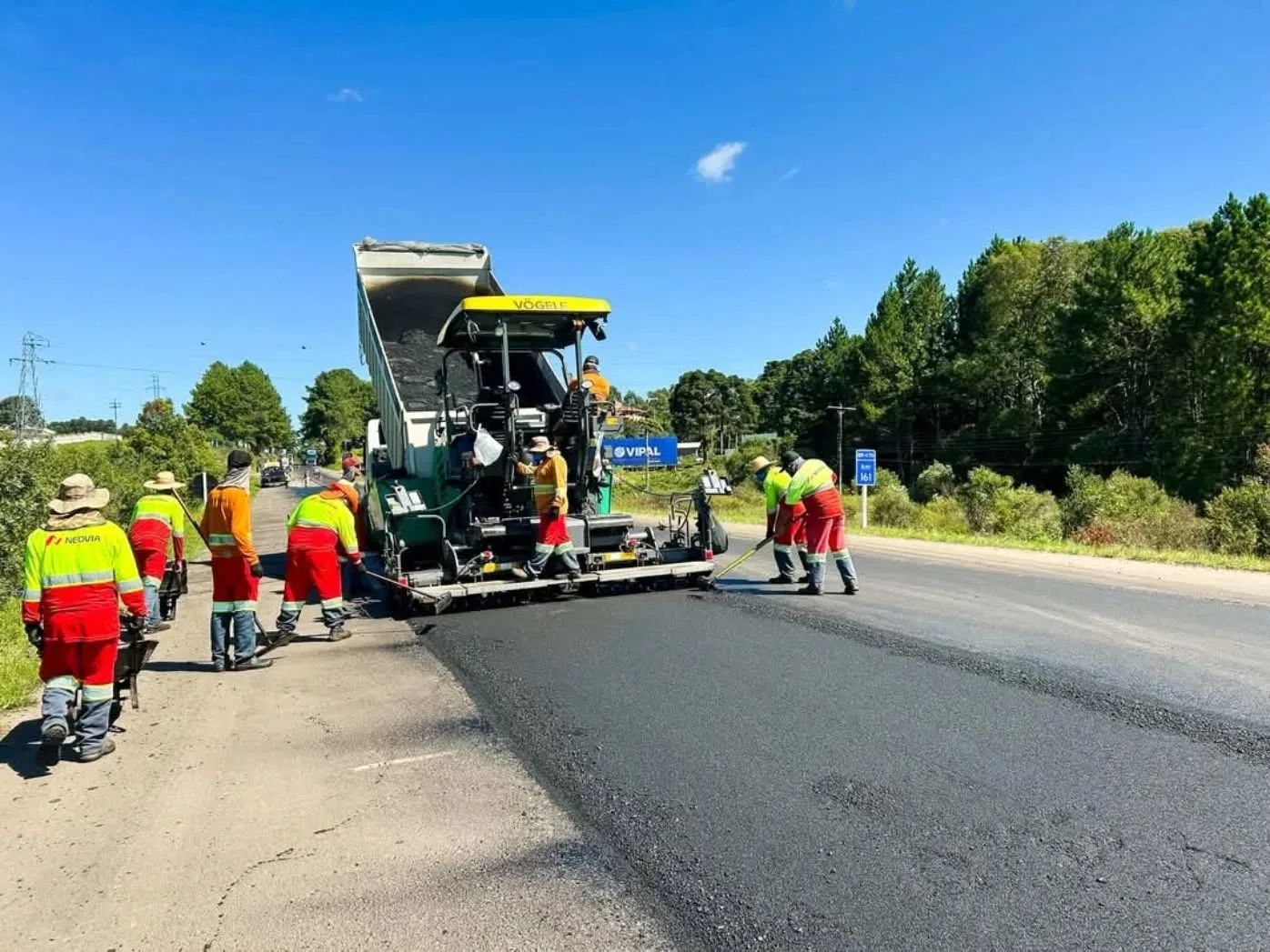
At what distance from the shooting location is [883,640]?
20.9 ft

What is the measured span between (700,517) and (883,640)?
3132 mm

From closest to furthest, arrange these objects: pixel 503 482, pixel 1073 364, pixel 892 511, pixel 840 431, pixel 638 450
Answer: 1. pixel 503 482
2. pixel 638 450
3. pixel 892 511
4. pixel 1073 364
5. pixel 840 431

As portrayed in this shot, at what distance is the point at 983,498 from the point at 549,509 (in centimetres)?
2252

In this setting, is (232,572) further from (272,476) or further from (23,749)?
(272,476)

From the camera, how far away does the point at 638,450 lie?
687 inches

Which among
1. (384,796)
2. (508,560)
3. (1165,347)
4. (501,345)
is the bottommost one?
(384,796)

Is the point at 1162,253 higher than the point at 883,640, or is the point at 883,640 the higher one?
the point at 1162,253

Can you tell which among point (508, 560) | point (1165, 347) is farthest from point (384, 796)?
point (1165, 347)

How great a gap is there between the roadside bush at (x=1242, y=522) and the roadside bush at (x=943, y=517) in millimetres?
5590

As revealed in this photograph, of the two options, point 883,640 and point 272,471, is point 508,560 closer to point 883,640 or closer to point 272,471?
point 883,640

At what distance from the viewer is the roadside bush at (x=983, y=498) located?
2304cm

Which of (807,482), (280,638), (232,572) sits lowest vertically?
(280,638)

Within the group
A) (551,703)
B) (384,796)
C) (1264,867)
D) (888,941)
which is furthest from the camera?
(551,703)

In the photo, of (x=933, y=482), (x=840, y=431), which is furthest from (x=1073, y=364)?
(x=840, y=431)
